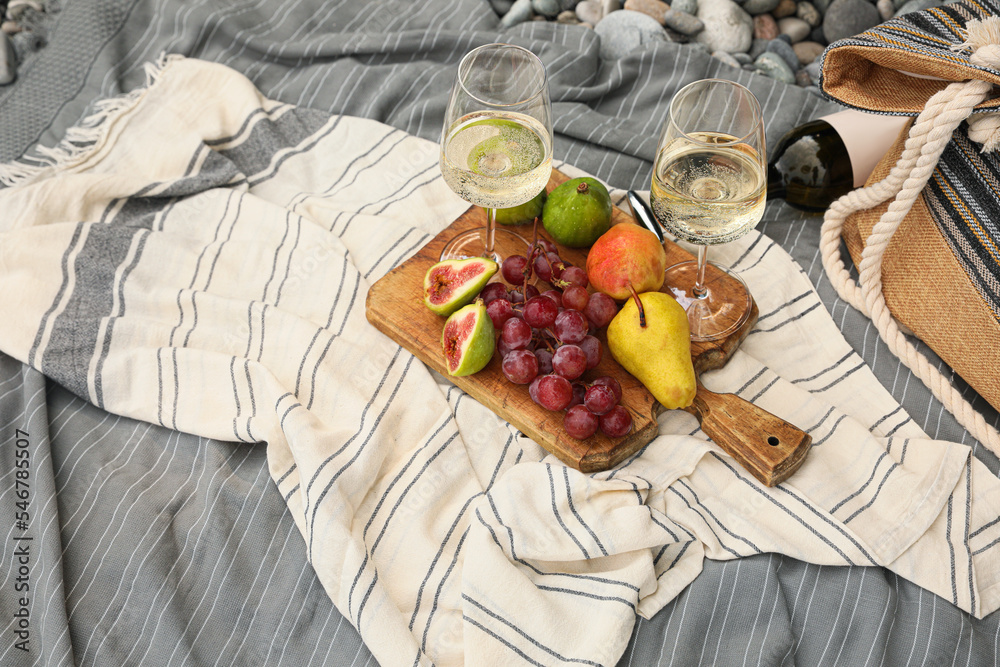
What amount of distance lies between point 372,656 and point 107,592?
479 millimetres

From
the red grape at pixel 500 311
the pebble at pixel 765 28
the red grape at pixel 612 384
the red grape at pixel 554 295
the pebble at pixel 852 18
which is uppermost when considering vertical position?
the pebble at pixel 852 18

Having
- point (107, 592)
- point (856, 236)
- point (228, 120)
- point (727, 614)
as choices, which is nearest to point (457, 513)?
point (727, 614)

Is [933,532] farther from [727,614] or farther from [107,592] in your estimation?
[107,592]

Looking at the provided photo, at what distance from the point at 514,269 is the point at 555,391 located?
304 millimetres

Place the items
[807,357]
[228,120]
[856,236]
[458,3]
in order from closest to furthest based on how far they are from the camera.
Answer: [807,357], [856,236], [228,120], [458,3]

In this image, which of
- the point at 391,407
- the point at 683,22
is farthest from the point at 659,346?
the point at 683,22

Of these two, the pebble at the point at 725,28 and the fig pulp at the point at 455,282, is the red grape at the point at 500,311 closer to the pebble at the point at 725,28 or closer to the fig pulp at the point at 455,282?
the fig pulp at the point at 455,282

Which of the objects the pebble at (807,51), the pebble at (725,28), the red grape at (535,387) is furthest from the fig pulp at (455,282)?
the pebble at (807,51)

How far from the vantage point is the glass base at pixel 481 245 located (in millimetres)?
1771

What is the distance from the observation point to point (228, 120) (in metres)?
2.18

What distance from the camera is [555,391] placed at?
144 cm

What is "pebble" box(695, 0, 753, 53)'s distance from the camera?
254 centimetres

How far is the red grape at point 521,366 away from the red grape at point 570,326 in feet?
0.22

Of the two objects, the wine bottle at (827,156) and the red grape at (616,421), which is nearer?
the red grape at (616,421)
